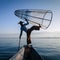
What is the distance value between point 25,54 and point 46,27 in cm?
273

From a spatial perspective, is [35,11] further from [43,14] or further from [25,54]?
[25,54]

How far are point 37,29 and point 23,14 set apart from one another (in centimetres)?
171

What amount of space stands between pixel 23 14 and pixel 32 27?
4.40 feet

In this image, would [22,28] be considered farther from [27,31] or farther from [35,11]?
[35,11]

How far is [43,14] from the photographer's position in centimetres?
1449

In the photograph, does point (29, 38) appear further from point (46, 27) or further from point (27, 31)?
point (46, 27)

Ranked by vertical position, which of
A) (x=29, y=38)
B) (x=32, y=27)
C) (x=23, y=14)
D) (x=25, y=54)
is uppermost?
(x=23, y=14)

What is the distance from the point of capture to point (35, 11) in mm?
14227

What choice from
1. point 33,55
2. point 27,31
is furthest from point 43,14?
point 33,55

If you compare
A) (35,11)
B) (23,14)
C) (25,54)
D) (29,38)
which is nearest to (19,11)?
(23,14)

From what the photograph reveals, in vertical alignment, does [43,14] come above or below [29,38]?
above

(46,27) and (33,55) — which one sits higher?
(46,27)

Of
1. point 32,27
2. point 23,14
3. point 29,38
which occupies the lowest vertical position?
point 29,38

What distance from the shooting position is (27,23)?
47.6 feet
